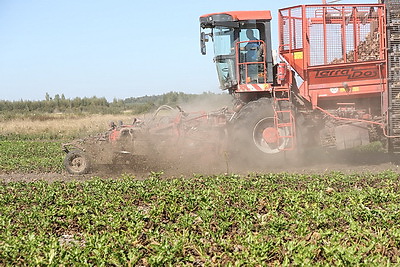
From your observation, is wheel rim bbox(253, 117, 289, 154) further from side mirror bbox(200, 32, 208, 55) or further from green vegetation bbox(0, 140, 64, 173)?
green vegetation bbox(0, 140, 64, 173)

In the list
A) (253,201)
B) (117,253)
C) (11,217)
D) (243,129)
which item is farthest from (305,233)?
(243,129)

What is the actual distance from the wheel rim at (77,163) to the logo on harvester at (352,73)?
5.87m

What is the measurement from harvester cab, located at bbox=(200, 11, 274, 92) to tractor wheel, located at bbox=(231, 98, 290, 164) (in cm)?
57

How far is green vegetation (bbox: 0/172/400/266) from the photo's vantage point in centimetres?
491

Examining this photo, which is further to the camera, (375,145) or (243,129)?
(375,145)

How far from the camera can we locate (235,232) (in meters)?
5.87

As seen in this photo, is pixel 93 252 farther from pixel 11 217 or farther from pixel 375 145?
pixel 375 145

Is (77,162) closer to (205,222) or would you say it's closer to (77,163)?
(77,163)

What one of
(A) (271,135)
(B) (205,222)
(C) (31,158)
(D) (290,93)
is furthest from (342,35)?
(C) (31,158)

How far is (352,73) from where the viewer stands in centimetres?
1091

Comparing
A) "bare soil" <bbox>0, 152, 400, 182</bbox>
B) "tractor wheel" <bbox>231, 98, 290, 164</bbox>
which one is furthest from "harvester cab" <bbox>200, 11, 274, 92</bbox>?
"bare soil" <bbox>0, 152, 400, 182</bbox>

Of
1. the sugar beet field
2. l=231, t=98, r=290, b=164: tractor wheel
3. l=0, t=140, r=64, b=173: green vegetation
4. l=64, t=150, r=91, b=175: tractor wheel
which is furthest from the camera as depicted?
l=0, t=140, r=64, b=173: green vegetation

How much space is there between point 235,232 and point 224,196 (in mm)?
1523

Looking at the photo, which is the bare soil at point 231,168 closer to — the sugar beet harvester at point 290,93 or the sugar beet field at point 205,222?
the sugar beet harvester at point 290,93
